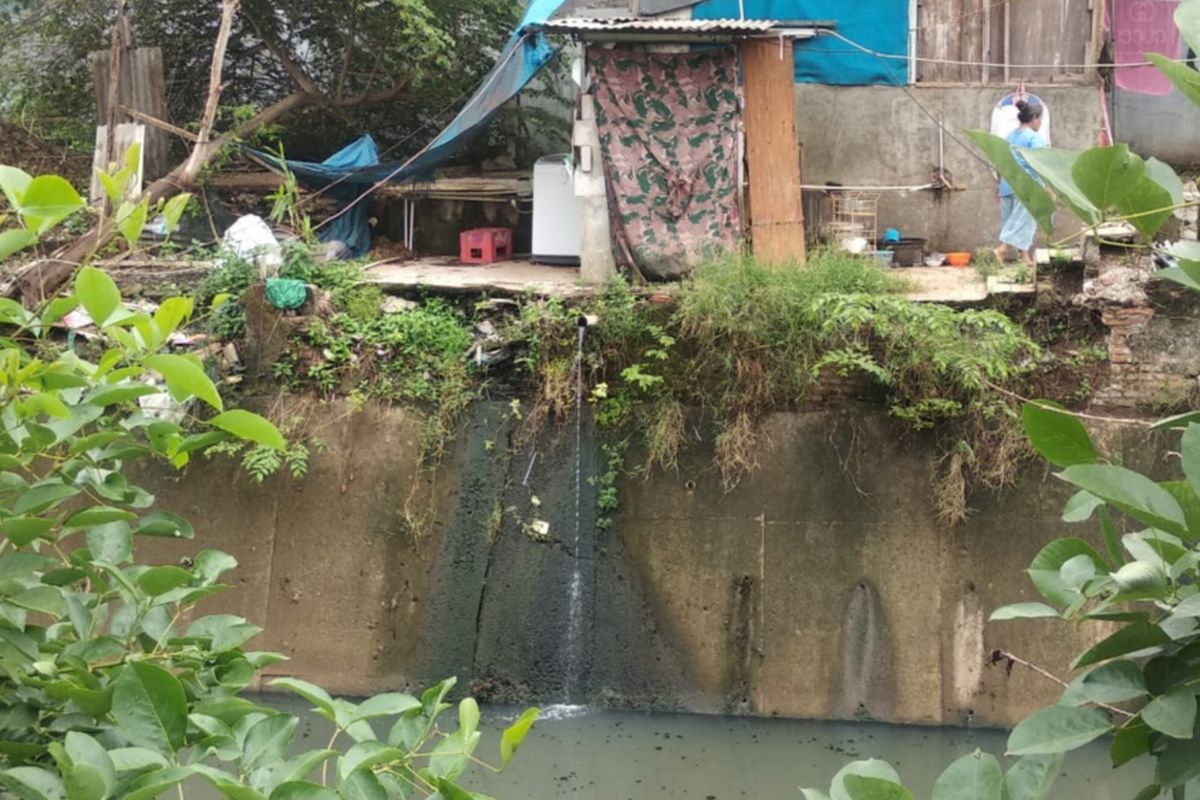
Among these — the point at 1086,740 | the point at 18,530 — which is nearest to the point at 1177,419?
the point at 1086,740

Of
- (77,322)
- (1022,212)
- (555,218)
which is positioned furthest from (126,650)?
(555,218)

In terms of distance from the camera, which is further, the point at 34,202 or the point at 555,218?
the point at 555,218

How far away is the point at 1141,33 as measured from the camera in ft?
25.7

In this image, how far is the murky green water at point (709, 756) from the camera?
532cm

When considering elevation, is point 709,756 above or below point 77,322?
below

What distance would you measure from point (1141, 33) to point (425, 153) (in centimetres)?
498

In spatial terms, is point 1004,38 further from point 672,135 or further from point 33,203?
point 33,203

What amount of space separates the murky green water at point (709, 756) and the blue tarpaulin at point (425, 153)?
377 cm

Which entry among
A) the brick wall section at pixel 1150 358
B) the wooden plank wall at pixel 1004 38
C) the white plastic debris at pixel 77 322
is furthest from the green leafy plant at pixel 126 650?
the wooden plank wall at pixel 1004 38

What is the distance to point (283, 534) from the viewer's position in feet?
21.0

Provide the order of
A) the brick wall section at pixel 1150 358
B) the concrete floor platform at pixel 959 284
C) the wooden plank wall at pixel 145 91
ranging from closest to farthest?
the brick wall section at pixel 1150 358, the concrete floor platform at pixel 959 284, the wooden plank wall at pixel 145 91

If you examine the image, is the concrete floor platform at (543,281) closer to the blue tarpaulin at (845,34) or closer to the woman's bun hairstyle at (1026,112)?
the woman's bun hairstyle at (1026,112)

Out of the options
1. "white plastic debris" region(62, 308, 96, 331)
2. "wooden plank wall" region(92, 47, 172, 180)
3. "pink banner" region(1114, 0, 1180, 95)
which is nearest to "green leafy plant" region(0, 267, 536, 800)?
"white plastic debris" region(62, 308, 96, 331)

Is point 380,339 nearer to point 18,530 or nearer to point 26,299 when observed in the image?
point 26,299
